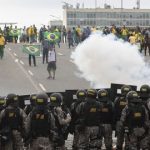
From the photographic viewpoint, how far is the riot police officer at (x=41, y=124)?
11203 mm

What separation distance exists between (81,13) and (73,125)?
131 metres

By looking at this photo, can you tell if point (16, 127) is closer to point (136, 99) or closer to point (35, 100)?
point (35, 100)

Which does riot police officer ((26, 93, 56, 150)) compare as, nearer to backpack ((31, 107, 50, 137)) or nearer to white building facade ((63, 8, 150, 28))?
backpack ((31, 107, 50, 137))

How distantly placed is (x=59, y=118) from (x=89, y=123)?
2.98 ft

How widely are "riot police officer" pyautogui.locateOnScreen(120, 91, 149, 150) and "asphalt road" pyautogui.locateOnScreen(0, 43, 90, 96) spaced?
41.7ft

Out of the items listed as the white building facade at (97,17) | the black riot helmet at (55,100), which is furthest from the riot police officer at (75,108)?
the white building facade at (97,17)

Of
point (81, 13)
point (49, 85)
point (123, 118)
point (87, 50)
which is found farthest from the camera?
point (81, 13)

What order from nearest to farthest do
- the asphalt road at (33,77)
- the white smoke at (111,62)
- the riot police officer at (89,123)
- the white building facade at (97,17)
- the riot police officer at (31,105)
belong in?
1. the riot police officer at (89,123)
2. the riot police officer at (31,105)
3. the asphalt road at (33,77)
4. the white smoke at (111,62)
5. the white building facade at (97,17)

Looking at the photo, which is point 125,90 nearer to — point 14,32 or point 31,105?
point 31,105

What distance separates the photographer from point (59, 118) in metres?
11.6

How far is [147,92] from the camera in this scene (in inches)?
506

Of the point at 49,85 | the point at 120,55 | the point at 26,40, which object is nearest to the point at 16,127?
the point at 49,85

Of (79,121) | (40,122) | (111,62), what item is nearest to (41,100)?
(40,122)

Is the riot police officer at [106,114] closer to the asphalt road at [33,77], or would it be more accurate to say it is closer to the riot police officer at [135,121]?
the riot police officer at [135,121]
